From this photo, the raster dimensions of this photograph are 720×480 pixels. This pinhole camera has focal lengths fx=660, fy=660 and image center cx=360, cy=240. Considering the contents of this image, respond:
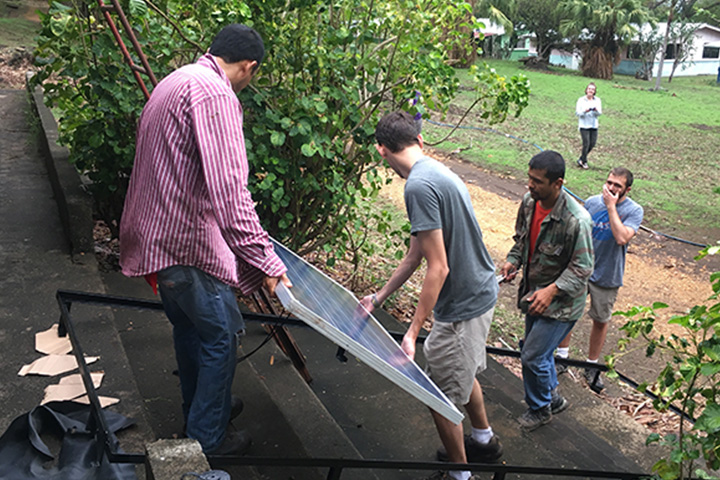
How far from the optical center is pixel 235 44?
8.89ft

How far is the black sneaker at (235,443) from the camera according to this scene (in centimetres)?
303

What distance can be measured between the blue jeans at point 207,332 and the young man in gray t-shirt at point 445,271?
0.82 metres

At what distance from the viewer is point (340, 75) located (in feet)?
15.0

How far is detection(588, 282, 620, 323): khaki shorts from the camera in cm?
526

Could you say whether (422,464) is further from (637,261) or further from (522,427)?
(637,261)

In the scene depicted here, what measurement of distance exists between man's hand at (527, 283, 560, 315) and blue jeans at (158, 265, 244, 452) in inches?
76.1

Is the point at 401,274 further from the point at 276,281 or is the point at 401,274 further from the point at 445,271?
the point at 276,281

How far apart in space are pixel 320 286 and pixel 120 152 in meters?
2.49

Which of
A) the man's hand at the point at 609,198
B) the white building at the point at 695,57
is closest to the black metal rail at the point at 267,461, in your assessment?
A: the man's hand at the point at 609,198

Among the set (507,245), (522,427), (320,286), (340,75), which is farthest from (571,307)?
(507,245)

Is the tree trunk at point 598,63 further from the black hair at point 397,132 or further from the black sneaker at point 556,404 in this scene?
the black hair at point 397,132

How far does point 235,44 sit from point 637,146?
55.0 ft

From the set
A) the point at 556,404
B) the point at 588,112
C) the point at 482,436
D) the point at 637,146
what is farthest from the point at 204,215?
the point at 637,146

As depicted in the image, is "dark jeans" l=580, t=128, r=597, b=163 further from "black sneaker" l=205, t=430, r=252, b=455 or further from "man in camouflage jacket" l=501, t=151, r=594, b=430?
"black sneaker" l=205, t=430, r=252, b=455
